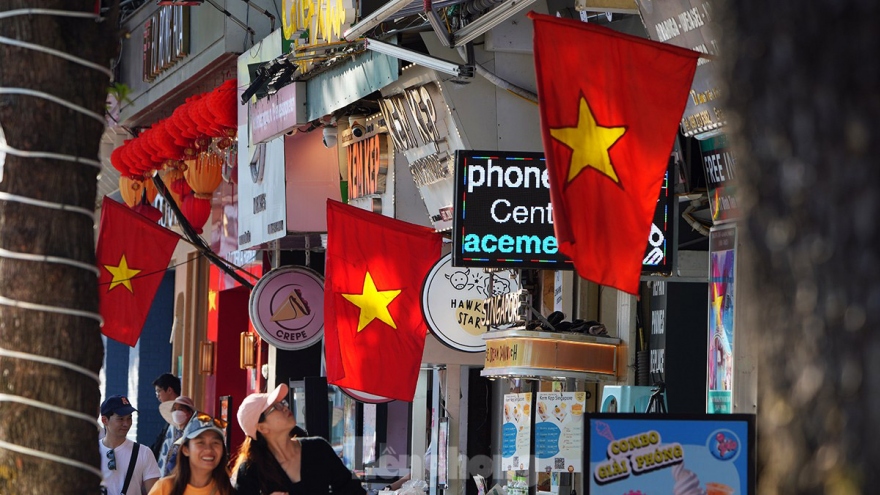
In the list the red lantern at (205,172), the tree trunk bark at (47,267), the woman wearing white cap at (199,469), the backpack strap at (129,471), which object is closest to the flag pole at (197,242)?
the red lantern at (205,172)

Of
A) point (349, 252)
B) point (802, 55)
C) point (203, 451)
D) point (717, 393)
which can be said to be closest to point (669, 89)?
point (717, 393)

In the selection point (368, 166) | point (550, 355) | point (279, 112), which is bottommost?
point (550, 355)

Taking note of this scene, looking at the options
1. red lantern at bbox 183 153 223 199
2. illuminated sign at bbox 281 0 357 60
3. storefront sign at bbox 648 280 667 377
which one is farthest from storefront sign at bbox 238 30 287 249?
storefront sign at bbox 648 280 667 377

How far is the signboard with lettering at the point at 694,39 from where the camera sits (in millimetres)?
7672

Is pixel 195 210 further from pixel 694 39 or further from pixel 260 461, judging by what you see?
pixel 694 39

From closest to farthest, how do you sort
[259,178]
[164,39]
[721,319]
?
[721,319] → [259,178] → [164,39]

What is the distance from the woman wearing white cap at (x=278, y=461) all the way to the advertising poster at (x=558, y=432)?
2.10 metres

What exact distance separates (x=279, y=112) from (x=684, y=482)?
8.74 m

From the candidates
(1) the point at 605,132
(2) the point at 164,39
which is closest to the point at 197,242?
(2) the point at 164,39

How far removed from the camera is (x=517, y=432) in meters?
10.3

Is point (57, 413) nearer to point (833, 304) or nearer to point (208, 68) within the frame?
point (833, 304)

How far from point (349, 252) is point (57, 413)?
706cm

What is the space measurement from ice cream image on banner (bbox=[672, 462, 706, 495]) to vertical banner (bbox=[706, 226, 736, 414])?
64.2 inches

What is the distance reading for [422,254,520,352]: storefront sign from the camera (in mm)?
11000
